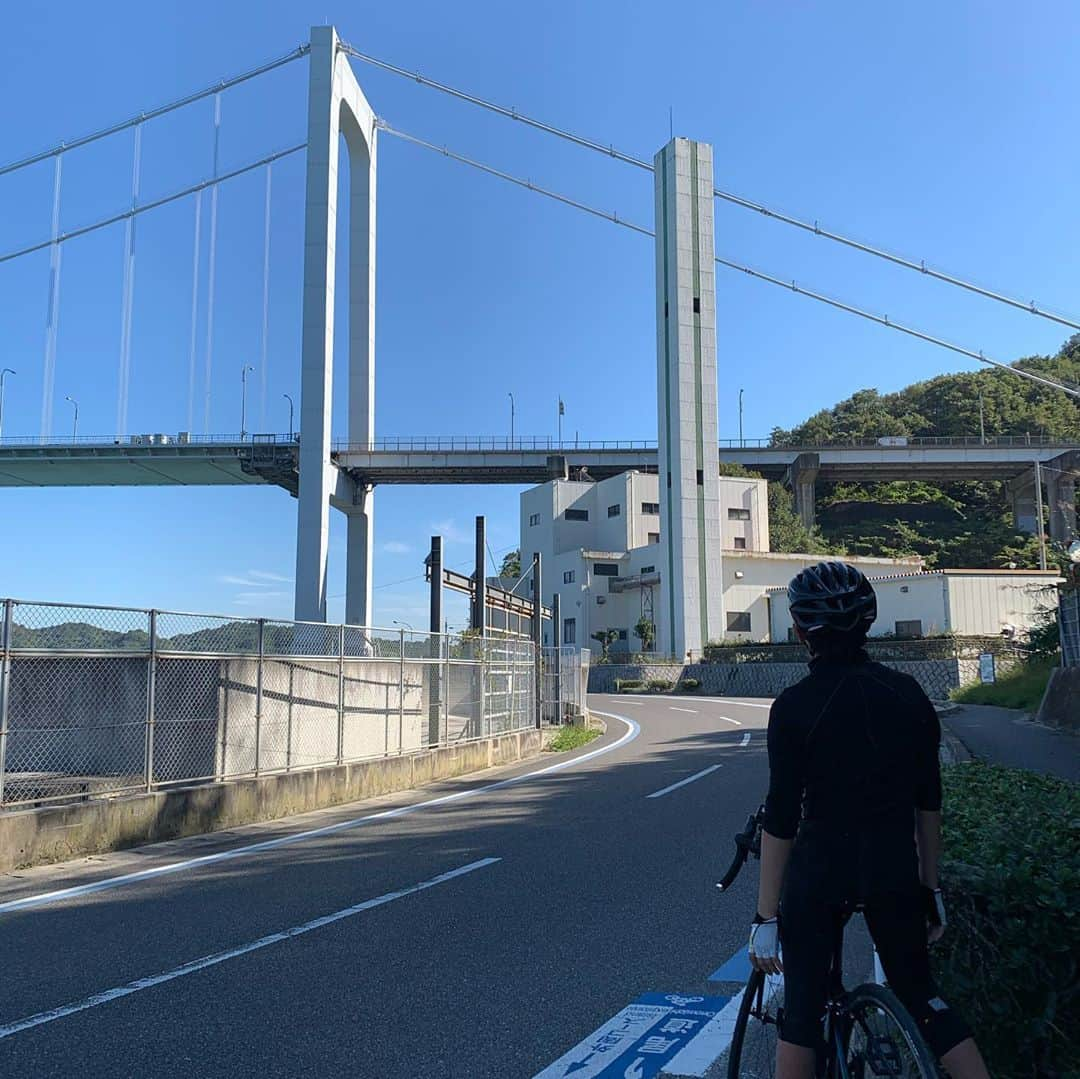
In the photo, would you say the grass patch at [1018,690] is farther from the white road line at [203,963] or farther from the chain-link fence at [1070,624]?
the white road line at [203,963]

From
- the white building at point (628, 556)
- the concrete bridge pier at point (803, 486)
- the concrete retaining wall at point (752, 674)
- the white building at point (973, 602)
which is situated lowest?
the concrete retaining wall at point (752, 674)

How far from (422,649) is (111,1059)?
487 inches

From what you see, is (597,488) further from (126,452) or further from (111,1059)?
(111,1059)

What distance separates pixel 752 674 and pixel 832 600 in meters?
46.1

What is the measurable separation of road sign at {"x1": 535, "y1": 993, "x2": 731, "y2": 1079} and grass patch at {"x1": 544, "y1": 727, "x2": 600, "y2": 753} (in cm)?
1581

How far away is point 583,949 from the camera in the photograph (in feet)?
18.7

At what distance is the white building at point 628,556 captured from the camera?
63156 mm

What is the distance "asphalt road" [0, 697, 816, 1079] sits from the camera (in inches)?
166

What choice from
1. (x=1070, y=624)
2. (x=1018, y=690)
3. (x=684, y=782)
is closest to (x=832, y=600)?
(x=684, y=782)

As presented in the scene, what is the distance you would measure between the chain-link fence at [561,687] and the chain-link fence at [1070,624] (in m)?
11.1

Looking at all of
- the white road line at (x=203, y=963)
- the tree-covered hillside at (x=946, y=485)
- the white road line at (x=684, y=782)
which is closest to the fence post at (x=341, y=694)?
the white road line at (x=684, y=782)

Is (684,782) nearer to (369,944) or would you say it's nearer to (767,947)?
(369,944)

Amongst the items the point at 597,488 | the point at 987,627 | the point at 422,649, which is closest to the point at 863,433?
the point at 597,488

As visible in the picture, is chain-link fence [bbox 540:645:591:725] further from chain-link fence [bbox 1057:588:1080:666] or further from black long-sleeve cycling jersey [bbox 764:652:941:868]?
black long-sleeve cycling jersey [bbox 764:652:941:868]
